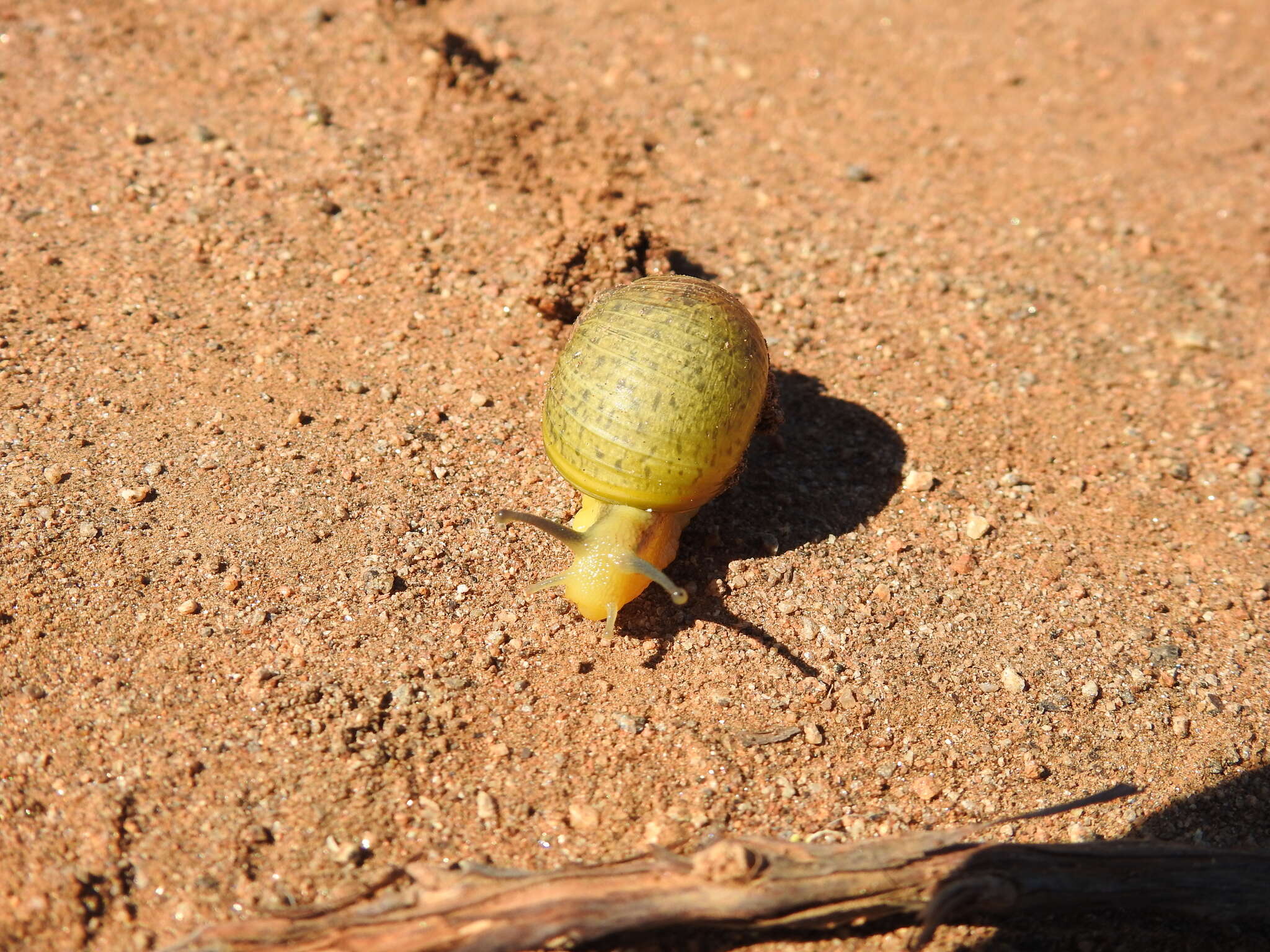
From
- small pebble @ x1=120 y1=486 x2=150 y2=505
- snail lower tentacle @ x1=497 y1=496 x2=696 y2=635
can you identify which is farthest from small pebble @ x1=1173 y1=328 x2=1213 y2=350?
small pebble @ x1=120 y1=486 x2=150 y2=505

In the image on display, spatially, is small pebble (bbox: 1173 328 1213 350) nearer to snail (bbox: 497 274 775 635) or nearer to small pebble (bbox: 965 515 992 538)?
small pebble (bbox: 965 515 992 538)

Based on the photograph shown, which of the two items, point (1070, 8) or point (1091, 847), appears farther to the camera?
point (1070, 8)

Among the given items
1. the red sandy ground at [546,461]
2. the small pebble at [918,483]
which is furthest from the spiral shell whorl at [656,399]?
the small pebble at [918,483]

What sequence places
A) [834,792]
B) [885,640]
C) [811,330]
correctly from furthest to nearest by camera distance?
[811,330] → [885,640] → [834,792]

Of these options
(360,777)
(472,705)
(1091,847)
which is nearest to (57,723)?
(360,777)

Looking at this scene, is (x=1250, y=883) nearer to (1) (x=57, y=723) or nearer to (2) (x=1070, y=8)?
(1) (x=57, y=723)

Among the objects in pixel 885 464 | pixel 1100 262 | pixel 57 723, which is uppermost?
pixel 1100 262
